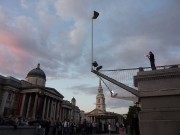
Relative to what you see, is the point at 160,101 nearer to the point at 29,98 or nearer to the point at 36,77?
the point at 29,98

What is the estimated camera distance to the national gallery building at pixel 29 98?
7138cm

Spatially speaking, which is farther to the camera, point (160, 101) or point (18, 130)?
point (18, 130)

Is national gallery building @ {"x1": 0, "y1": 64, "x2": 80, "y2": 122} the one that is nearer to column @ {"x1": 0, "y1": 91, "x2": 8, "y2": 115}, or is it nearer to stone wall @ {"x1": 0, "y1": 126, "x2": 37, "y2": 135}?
column @ {"x1": 0, "y1": 91, "x2": 8, "y2": 115}

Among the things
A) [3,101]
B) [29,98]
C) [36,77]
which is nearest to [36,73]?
[36,77]

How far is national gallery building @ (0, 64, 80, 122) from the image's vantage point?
71.4 metres

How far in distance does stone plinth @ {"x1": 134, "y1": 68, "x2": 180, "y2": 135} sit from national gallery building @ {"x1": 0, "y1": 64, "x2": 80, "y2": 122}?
60292 millimetres

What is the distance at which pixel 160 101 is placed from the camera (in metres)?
10.8

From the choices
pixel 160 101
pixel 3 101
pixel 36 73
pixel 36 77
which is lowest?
pixel 160 101

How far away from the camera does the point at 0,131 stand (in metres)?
12.8

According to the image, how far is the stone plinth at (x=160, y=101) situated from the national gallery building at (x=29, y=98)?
60292 mm

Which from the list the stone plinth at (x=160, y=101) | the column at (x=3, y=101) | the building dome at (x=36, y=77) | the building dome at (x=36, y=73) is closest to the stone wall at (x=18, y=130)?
the stone plinth at (x=160, y=101)

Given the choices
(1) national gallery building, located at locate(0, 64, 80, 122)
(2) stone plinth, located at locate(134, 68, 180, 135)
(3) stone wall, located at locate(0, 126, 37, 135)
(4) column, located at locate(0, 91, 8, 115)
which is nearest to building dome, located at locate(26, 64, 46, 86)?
(1) national gallery building, located at locate(0, 64, 80, 122)

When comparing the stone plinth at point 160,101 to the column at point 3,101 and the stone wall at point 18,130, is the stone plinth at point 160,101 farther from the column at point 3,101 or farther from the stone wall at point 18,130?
the column at point 3,101

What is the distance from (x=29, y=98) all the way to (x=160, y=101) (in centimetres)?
7440
